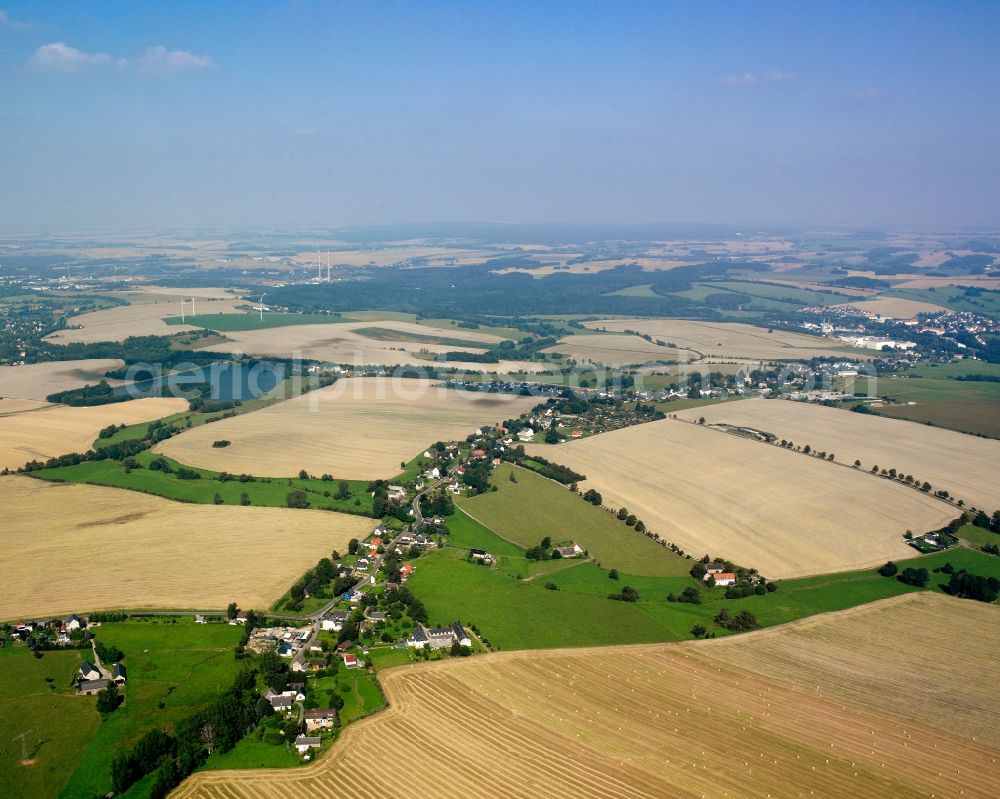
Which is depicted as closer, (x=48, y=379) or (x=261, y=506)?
(x=261, y=506)

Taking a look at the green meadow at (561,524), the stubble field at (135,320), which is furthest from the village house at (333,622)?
the stubble field at (135,320)

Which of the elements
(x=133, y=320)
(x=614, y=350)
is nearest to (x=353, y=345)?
(x=614, y=350)

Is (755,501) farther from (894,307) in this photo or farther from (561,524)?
(894,307)

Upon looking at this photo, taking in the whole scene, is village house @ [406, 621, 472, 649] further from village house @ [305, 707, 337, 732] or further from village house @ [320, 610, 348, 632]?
village house @ [305, 707, 337, 732]

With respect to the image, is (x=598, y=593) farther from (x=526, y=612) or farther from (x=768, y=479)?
(x=768, y=479)

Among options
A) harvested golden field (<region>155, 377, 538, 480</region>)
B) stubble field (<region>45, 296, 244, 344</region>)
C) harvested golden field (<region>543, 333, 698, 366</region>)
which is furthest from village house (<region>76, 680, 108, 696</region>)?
stubble field (<region>45, 296, 244, 344</region>)

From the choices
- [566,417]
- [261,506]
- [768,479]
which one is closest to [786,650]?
[768,479]
